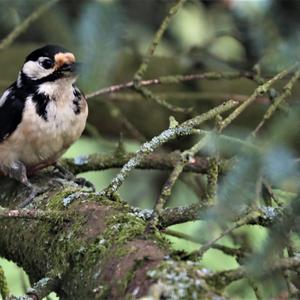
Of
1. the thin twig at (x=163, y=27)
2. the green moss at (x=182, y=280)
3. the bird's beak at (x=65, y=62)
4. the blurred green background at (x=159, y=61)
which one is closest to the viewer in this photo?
the green moss at (x=182, y=280)

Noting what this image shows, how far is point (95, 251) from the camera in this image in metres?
1.73

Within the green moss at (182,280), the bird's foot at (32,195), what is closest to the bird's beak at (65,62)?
the bird's foot at (32,195)

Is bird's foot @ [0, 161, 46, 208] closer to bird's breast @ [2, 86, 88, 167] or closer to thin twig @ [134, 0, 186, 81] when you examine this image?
bird's breast @ [2, 86, 88, 167]

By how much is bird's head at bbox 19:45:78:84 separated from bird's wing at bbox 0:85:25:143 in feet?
0.32

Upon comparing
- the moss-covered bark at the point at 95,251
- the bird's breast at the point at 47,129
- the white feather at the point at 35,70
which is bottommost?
the moss-covered bark at the point at 95,251

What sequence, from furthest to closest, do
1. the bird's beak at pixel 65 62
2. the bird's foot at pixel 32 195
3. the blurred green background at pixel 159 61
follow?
the blurred green background at pixel 159 61 < the bird's beak at pixel 65 62 < the bird's foot at pixel 32 195

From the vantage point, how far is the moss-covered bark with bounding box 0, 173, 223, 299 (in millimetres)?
1422

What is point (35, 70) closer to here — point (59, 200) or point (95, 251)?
point (59, 200)

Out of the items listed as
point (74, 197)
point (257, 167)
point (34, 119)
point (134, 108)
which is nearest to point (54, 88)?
point (34, 119)

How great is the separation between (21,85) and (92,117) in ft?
2.31

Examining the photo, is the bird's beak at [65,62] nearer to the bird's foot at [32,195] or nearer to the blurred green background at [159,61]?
the blurred green background at [159,61]

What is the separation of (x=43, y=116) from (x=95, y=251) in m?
1.29

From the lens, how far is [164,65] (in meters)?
3.95

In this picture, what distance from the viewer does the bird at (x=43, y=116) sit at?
2936mm
